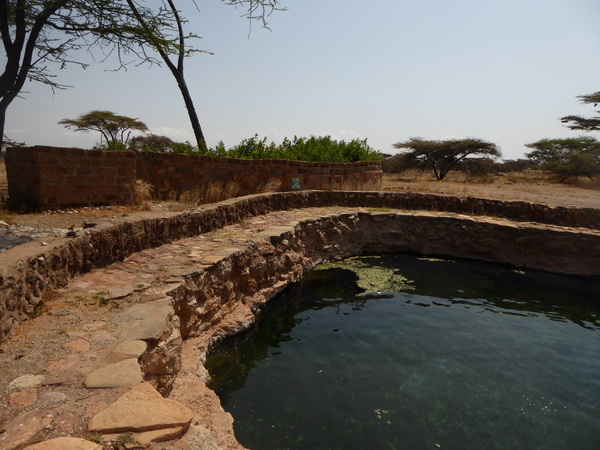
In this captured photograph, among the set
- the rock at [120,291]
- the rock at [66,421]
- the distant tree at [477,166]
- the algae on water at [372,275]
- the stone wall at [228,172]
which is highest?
the distant tree at [477,166]

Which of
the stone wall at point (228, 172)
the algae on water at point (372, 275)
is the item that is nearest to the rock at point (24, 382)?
the algae on water at point (372, 275)

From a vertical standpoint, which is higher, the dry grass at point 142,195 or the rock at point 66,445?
the dry grass at point 142,195

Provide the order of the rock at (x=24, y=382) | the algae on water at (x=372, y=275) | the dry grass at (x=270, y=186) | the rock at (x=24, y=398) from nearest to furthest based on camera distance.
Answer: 1. the rock at (x=24, y=398)
2. the rock at (x=24, y=382)
3. the algae on water at (x=372, y=275)
4. the dry grass at (x=270, y=186)

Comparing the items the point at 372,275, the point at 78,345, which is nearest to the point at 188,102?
the point at 372,275

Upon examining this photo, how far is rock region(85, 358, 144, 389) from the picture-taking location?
6.48ft

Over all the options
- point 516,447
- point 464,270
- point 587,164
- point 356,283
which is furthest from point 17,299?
point 587,164

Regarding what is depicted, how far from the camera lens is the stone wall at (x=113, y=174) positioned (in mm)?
6672

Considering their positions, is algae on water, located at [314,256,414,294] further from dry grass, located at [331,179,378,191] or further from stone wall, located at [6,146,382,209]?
dry grass, located at [331,179,378,191]

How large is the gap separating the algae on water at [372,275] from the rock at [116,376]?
4282mm

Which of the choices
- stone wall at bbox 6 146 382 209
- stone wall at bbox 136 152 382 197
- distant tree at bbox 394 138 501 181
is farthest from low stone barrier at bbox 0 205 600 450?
distant tree at bbox 394 138 501 181

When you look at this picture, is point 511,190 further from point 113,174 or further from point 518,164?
point 518,164

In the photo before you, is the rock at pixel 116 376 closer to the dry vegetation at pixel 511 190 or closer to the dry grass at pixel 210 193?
the dry grass at pixel 210 193

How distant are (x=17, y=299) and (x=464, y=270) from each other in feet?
22.4

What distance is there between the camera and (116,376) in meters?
2.04
